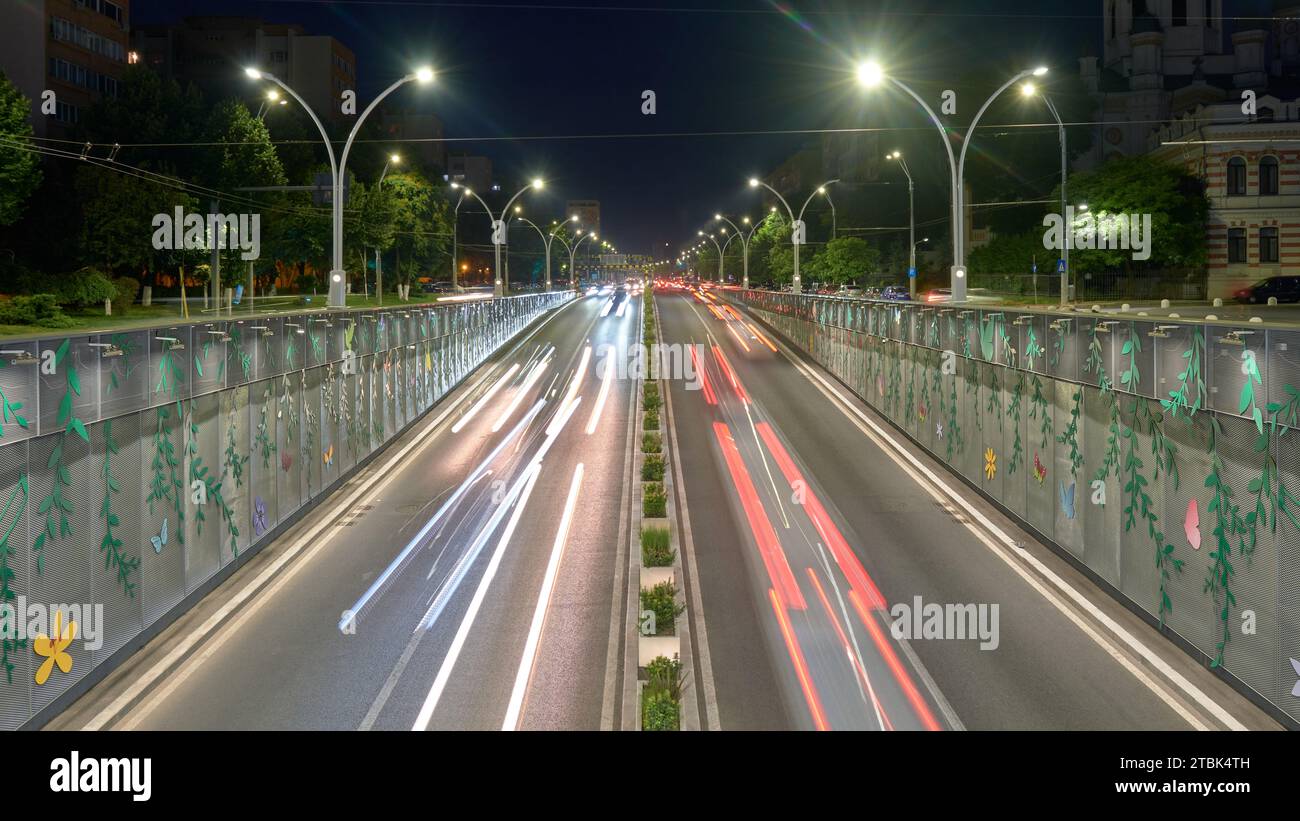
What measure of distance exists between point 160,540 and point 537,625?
5239mm

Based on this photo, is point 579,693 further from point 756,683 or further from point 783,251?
point 783,251

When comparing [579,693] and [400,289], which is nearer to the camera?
[579,693]

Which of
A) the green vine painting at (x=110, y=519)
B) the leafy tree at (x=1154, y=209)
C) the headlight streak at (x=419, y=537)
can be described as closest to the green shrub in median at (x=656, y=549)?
the headlight streak at (x=419, y=537)

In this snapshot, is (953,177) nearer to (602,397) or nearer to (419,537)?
(602,397)

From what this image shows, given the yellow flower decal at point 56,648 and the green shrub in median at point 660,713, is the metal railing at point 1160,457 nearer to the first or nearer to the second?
the green shrub in median at point 660,713

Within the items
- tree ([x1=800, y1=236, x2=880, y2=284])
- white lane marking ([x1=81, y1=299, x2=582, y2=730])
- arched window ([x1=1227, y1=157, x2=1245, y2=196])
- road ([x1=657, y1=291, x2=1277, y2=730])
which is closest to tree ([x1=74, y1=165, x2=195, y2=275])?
white lane marking ([x1=81, y1=299, x2=582, y2=730])

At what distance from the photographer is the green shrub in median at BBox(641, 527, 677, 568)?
1667 centimetres

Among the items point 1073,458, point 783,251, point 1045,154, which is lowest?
point 1073,458

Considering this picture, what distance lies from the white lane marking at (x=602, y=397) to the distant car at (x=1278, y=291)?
31572mm

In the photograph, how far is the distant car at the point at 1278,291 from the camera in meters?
51.2

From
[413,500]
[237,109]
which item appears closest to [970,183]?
[237,109]

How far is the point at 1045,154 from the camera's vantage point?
307ft

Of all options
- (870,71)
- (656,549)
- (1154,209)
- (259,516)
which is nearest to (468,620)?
(656,549)

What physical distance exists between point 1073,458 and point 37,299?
137 feet
